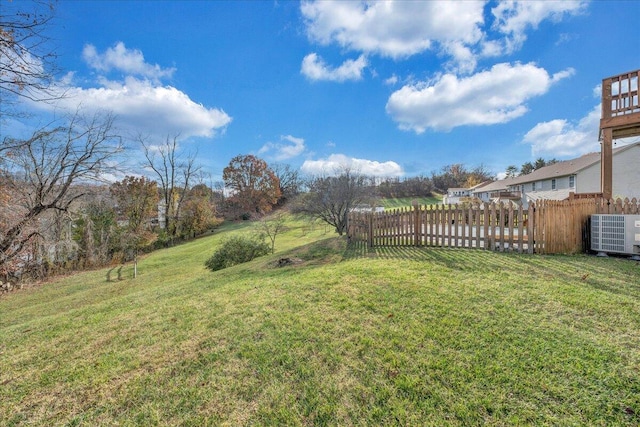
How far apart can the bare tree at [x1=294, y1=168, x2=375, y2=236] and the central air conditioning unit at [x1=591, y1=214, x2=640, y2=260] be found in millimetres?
10380

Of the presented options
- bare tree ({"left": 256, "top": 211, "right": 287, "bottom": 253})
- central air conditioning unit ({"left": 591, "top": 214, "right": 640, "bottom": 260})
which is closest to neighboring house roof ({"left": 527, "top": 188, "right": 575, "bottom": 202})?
central air conditioning unit ({"left": 591, "top": 214, "right": 640, "bottom": 260})

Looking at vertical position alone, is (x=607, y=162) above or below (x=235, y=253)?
above

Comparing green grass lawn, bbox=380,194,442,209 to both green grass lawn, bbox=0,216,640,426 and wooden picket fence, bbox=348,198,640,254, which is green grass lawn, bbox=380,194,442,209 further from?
green grass lawn, bbox=0,216,640,426

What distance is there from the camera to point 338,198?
15883 mm

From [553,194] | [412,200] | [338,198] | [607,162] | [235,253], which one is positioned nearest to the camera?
[607,162]

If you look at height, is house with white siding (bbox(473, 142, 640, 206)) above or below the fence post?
above

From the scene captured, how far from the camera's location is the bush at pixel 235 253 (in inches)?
467

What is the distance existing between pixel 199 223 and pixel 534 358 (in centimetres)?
3020

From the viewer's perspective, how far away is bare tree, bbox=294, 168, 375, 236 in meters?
15.9

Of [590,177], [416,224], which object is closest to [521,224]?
[416,224]

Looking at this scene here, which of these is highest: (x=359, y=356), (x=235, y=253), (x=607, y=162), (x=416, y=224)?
(x=607, y=162)

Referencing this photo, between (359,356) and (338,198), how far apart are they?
13395mm

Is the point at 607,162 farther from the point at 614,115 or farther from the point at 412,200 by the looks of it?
the point at 412,200

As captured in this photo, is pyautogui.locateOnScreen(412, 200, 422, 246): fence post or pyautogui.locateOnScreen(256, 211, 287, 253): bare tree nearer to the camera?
pyautogui.locateOnScreen(412, 200, 422, 246): fence post
